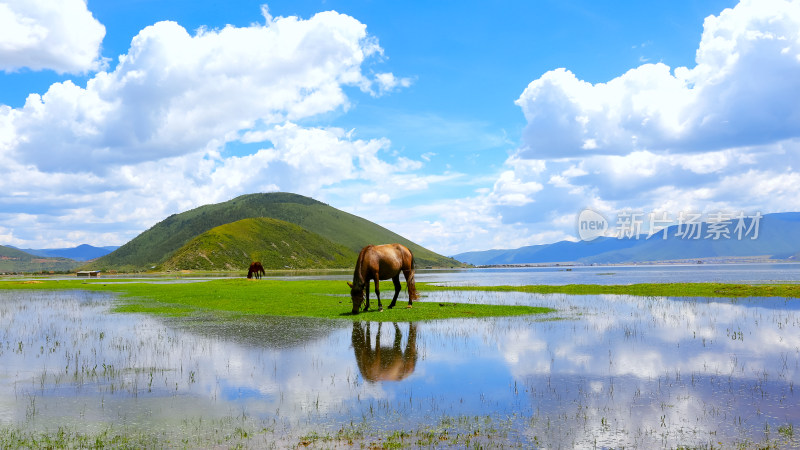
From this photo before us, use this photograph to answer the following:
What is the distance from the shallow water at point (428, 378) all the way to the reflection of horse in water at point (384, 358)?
87mm

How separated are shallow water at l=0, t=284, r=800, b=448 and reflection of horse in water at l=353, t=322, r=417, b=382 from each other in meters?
0.09

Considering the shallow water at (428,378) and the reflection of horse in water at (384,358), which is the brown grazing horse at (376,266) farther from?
the reflection of horse in water at (384,358)

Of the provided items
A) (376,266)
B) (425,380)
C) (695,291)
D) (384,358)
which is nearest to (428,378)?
(425,380)

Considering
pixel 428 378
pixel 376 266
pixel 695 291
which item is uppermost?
pixel 376 266

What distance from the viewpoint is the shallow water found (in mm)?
11516

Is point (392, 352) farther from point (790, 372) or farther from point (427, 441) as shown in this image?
point (790, 372)

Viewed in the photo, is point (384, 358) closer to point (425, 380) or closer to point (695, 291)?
point (425, 380)

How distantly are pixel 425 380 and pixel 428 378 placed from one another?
0.29 m

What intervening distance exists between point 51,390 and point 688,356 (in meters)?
22.4

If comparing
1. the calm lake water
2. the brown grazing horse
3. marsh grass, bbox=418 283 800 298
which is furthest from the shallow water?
marsh grass, bbox=418 283 800 298

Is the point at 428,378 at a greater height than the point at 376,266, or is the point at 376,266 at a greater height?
the point at 376,266

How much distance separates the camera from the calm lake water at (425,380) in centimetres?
1133

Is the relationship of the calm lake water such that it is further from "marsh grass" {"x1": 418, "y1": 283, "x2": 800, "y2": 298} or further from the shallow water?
"marsh grass" {"x1": 418, "y1": 283, "x2": 800, "y2": 298}

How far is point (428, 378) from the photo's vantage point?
52.3 ft
